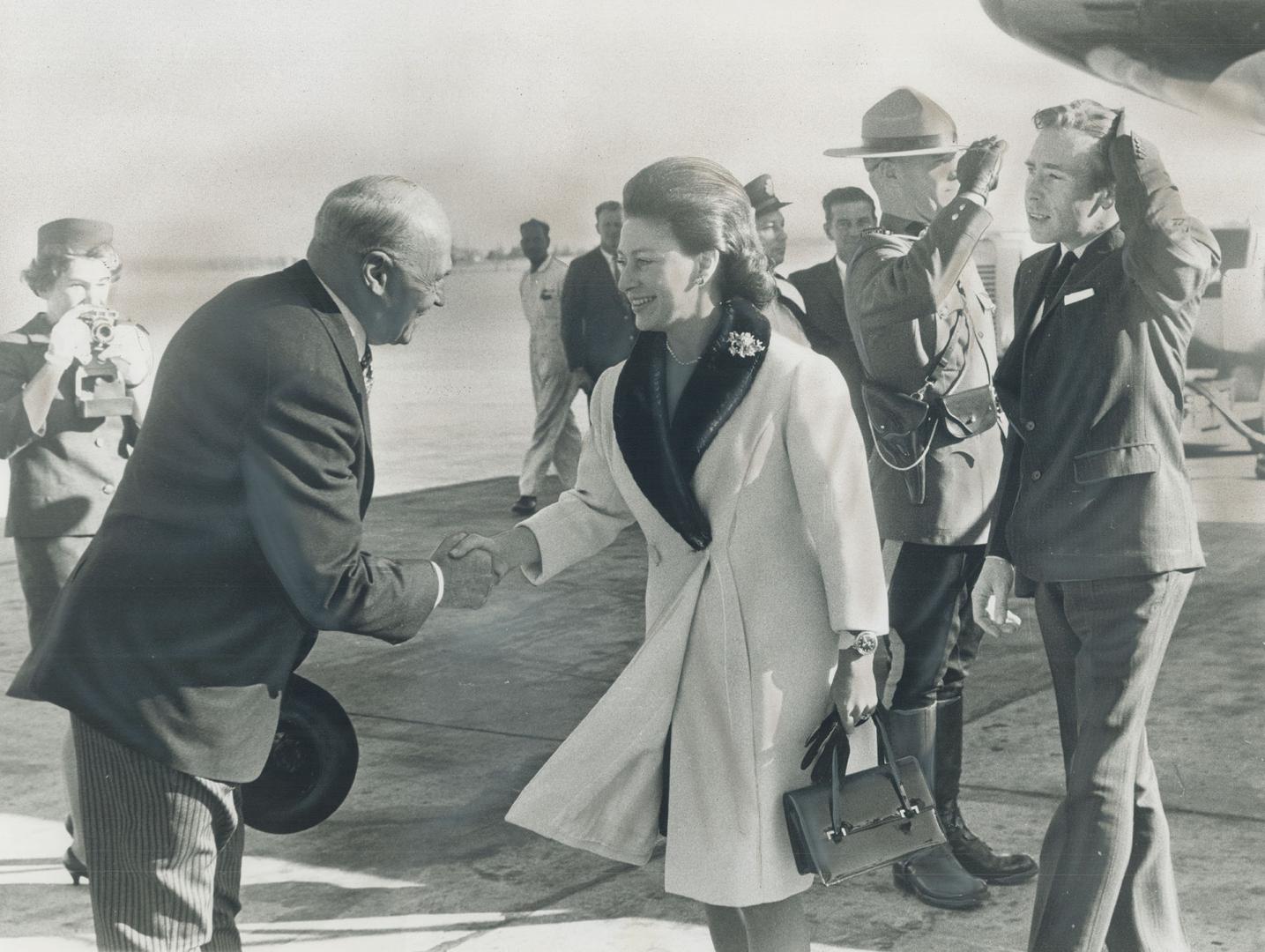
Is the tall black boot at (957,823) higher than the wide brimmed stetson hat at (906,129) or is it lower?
lower

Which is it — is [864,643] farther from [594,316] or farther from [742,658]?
[594,316]

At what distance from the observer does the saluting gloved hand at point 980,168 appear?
3.27 m

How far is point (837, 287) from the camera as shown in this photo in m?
4.70

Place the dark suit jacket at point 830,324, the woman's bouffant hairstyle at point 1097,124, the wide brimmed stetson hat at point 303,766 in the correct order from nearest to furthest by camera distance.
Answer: the wide brimmed stetson hat at point 303,766 < the woman's bouffant hairstyle at point 1097,124 < the dark suit jacket at point 830,324

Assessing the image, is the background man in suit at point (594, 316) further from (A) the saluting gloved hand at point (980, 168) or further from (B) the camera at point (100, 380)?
(A) the saluting gloved hand at point (980, 168)

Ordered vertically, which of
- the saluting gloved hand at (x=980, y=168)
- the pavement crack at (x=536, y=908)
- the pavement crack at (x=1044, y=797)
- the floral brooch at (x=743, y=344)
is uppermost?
the saluting gloved hand at (x=980, y=168)

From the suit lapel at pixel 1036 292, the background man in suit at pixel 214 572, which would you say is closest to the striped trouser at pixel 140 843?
the background man in suit at pixel 214 572

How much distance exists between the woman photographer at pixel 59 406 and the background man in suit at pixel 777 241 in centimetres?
167

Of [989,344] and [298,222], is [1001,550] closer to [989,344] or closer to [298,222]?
[989,344]

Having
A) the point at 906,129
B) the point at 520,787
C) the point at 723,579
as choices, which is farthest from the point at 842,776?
the point at 520,787

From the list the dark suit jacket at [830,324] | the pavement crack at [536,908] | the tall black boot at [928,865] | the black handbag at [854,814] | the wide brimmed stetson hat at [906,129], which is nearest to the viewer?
the black handbag at [854,814]

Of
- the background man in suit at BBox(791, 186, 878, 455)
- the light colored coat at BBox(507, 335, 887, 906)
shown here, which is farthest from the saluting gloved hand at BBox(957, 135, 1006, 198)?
the background man in suit at BBox(791, 186, 878, 455)

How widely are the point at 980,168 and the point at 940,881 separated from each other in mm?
1624

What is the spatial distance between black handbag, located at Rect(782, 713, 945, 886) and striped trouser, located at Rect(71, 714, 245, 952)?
0.97 m
